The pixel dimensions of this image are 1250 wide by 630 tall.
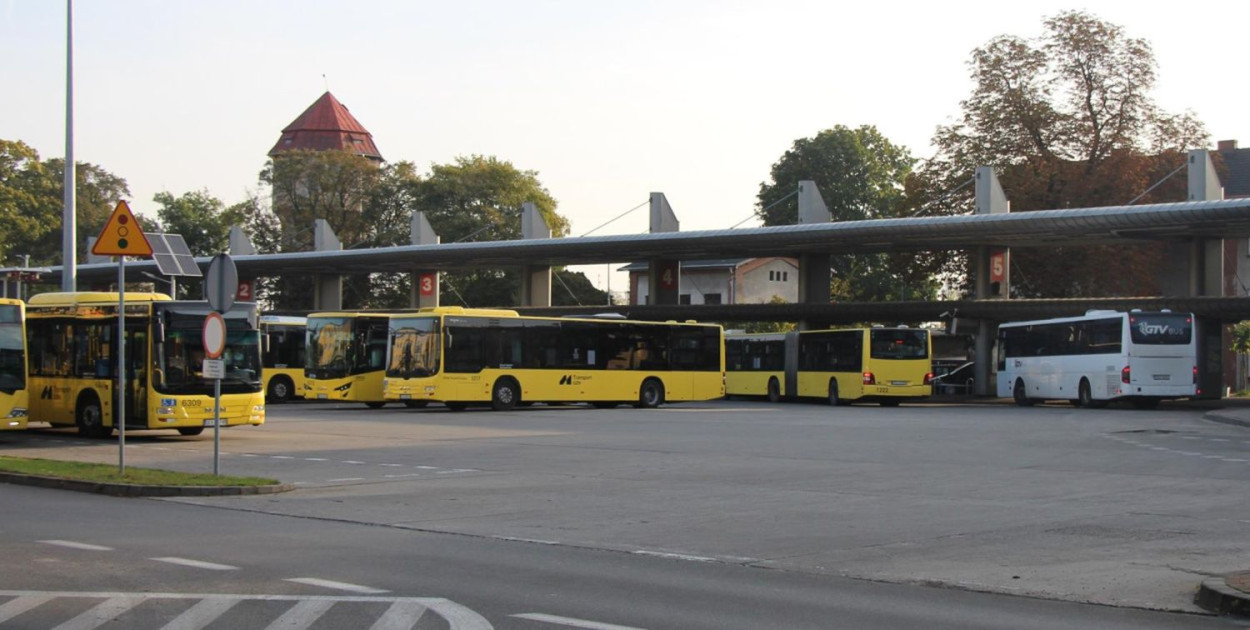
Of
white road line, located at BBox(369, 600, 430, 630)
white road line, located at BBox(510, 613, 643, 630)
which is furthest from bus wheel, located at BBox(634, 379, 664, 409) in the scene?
white road line, located at BBox(510, 613, 643, 630)

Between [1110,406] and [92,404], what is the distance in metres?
31.3

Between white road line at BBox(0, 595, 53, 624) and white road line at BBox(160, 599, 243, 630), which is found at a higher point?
white road line at BBox(0, 595, 53, 624)

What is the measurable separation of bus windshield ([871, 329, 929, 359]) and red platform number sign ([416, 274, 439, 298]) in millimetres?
33632

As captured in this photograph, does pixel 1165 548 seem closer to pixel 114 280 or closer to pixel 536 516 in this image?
pixel 536 516

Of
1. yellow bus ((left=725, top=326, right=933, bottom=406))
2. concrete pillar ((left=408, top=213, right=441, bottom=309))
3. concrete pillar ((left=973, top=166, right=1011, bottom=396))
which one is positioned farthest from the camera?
concrete pillar ((left=408, top=213, right=441, bottom=309))

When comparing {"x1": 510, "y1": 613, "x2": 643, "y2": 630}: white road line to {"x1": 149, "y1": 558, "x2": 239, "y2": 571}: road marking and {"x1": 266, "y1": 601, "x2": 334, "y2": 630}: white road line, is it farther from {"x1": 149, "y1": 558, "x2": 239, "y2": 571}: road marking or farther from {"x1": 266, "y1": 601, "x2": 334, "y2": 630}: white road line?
{"x1": 149, "y1": 558, "x2": 239, "y2": 571}: road marking

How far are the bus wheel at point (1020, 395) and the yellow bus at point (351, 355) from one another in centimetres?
2158

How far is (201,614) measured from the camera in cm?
779

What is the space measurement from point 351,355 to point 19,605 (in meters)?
33.5

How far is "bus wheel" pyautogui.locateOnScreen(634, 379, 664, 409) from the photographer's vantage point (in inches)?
1666

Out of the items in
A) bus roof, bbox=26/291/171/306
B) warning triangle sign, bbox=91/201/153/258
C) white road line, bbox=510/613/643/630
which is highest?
warning triangle sign, bbox=91/201/153/258

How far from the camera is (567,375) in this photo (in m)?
40.2

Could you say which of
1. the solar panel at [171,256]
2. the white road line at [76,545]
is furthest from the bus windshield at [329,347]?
the white road line at [76,545]

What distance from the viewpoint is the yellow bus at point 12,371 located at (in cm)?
2298
